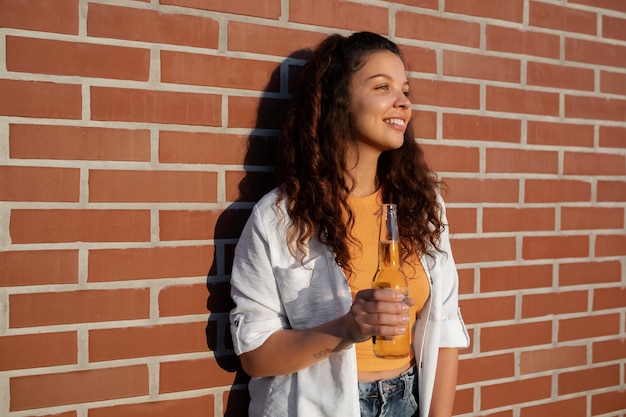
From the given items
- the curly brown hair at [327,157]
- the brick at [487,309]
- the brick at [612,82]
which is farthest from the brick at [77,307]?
the brick at [612,82]

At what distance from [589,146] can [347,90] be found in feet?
4.46

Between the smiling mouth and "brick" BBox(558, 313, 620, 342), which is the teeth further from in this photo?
"brick" BBox(558, 313, 620, 342)

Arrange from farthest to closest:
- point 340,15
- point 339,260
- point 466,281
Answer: point 466,281 → point 340,15 → point 339,260

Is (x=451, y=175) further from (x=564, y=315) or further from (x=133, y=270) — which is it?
(x=133, y=270)

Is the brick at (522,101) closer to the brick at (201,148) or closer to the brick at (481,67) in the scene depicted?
the brick at (481,67)

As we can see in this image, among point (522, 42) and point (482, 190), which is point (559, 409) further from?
point (522, 42)

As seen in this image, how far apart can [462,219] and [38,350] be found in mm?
1626

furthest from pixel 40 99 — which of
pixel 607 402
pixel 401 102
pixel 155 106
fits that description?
pixel 607 402

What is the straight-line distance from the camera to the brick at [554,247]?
8.86ft

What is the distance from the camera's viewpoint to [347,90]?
2.10 meters

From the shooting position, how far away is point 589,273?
2.85 meters

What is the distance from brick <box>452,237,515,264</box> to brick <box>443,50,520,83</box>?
673mm

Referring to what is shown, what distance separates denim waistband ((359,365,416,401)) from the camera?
6.48 feet

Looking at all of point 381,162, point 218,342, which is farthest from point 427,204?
point 218,342
